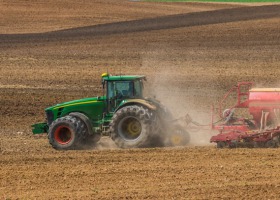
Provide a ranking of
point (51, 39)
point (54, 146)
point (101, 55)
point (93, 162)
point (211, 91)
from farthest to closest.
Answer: point (51, 39)
point (101, 55)
point (211, 91)
point (54, 146)
point (93, 162)

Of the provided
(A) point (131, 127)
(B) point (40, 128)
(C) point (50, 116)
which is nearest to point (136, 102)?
(A) point (131, 127)

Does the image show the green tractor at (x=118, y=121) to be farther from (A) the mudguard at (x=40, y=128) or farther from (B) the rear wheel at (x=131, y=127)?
(A) the mudguard at (x=40, y=128)

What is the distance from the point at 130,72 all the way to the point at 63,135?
38.6 ft

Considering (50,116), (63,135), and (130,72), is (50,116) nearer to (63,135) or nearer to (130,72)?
(63,135)

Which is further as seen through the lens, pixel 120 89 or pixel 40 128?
pixel 40 128

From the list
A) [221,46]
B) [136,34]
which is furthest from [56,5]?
[221,46]

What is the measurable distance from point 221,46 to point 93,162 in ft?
68.0

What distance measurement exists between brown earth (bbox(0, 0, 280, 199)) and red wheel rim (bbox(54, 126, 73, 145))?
13.6 inches

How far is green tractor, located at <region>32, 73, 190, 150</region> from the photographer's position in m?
17.0

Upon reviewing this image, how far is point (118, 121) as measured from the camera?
56.0ft

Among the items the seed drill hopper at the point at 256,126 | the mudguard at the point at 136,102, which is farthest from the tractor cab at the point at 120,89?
the seed drill hopper at the point at 256,126

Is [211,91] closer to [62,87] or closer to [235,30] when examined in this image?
[62,87]

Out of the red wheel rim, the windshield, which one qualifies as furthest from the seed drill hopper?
the red wheel rim

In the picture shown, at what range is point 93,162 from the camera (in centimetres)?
1542
